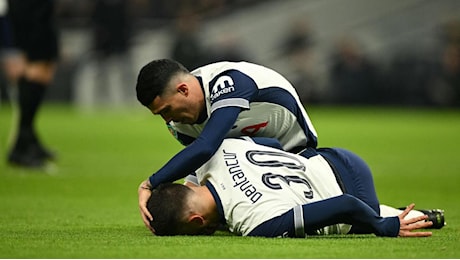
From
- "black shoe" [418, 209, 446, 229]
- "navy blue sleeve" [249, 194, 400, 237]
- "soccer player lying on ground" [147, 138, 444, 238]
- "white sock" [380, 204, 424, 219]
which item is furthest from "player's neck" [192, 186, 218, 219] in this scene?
"black shoe" [418, 209, 446, 229]

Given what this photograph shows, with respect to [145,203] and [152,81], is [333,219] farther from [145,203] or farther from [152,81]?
[152,81]

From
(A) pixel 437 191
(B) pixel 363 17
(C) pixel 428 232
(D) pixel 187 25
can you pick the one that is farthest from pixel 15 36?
(B) pixel 363 17

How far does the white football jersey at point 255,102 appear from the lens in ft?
19.9

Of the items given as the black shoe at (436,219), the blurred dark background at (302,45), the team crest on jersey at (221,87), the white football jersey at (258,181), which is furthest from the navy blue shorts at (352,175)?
the blurred dark background at (302,45)

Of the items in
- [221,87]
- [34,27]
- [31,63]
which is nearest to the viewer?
[221,87]

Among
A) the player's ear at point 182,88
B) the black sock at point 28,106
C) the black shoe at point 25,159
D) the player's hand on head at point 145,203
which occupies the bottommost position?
the black shoe at point 25,159

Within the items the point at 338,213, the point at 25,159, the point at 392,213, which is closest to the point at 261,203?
the point at 338,213

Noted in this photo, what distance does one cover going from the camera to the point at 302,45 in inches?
1089

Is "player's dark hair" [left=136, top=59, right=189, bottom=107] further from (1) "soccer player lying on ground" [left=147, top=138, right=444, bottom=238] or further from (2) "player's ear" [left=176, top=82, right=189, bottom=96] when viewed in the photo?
(1) "soccer player lying on ground" [left=147, top=138, right=444, bottom=238]

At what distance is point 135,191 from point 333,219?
3.80 metres

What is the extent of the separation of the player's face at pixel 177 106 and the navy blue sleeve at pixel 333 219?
0.78 metres

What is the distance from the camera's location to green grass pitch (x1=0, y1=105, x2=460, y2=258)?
532 cm

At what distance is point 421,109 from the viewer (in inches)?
1054

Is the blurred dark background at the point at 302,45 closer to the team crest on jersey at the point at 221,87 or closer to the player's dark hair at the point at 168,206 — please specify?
the team crest on jersey at the point at 221,87
